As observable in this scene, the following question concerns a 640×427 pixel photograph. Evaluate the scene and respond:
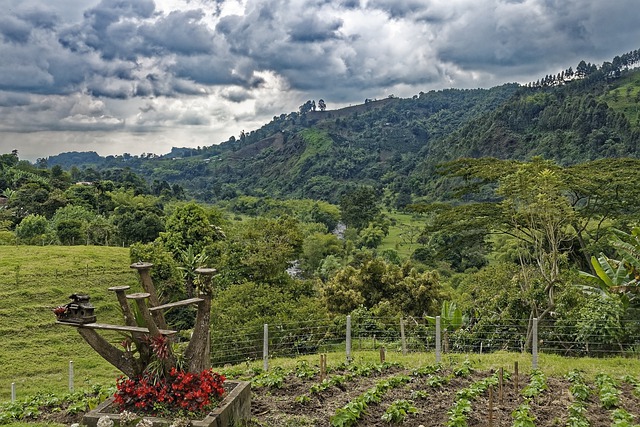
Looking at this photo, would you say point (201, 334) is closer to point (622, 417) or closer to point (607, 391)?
point (622, 417)

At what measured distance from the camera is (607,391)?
825 cm

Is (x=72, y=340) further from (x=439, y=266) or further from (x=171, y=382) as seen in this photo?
(x=439, y=266)

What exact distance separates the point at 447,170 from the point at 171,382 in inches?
816

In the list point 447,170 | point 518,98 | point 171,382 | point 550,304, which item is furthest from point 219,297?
point 518,98

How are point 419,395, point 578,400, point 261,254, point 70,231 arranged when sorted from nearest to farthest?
1. point 578,400
2. point 419,395
3. point 261,254
4. point 70,231

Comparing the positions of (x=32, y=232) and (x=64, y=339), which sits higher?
(x=32, y=232)

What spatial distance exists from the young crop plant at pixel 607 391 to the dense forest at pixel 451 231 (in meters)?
3.65

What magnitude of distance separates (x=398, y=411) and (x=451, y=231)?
16882 millimetres

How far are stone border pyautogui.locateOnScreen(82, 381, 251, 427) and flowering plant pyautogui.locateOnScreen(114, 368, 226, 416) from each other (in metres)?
0.16

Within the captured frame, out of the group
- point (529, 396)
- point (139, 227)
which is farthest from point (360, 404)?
point (139, 227)

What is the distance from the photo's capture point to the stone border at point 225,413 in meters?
6.47

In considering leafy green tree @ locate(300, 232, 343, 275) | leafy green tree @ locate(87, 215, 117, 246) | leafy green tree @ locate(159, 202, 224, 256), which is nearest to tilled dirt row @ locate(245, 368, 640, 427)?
leafy green tree @ locate(159, 202, 224, 256)

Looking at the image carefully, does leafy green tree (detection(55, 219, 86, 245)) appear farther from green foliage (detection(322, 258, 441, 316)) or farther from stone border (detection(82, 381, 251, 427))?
stone border (detection(82, 381, 251, 427))

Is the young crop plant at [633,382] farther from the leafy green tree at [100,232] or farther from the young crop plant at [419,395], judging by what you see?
the leafy green tree at [100,232]
